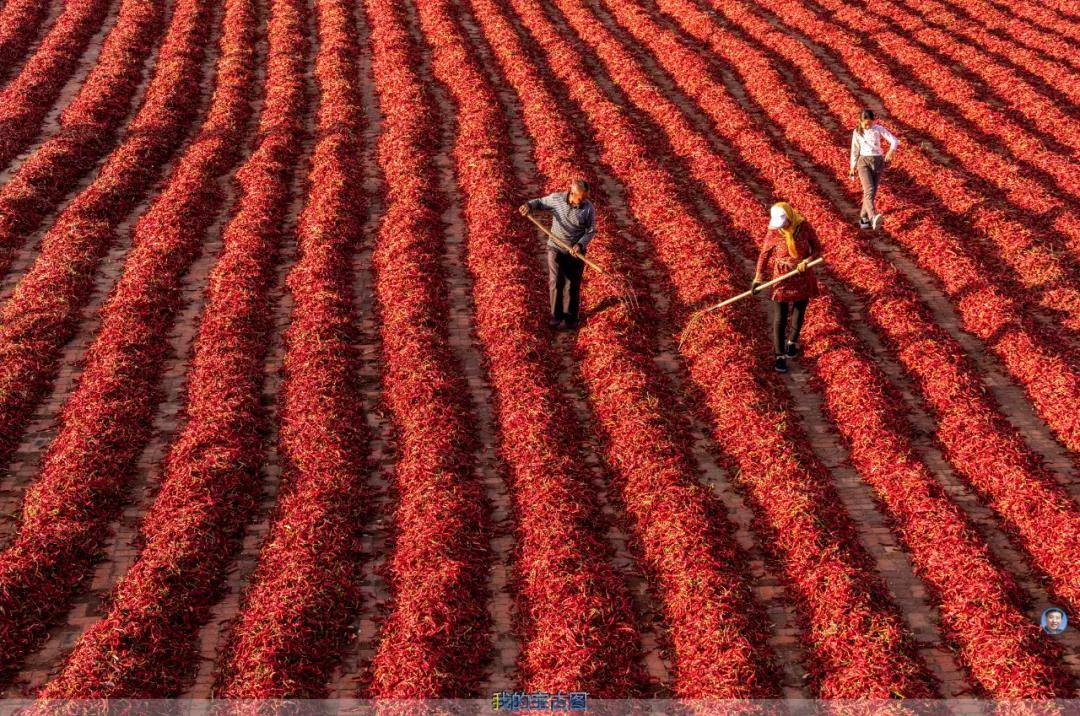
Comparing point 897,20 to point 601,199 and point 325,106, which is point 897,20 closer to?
point 601,199

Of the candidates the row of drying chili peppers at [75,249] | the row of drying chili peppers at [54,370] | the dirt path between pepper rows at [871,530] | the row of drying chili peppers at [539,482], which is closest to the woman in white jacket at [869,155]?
the dirt path between pepper rows at [871,530]

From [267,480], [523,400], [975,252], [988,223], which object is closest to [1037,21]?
[988,223]

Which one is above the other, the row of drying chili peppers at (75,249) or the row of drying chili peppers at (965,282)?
the row of drying chili peppers at (965,282)

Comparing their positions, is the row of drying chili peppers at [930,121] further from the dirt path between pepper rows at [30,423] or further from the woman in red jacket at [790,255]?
the dirt path between pepper rows at [30,423]

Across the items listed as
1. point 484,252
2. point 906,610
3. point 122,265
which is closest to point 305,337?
point 484,252

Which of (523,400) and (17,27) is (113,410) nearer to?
(523,400)
